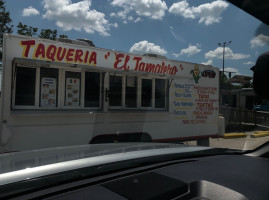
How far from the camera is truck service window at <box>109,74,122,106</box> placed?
5633 millimetres

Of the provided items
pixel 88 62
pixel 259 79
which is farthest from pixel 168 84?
pixel 259 79

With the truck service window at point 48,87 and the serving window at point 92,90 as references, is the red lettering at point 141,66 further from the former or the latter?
the truck service window at point 48,87

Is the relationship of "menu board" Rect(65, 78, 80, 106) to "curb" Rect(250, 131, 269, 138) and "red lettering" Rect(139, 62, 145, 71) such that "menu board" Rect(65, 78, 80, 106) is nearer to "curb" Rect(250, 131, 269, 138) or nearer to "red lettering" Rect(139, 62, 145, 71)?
"red lettering" Rect(139, 62, 145, 71)

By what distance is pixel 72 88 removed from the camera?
5.23 m

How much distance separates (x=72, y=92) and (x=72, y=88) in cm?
8

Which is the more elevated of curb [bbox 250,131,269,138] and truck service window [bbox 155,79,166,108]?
truck service window [bbox 155,79,166,108]

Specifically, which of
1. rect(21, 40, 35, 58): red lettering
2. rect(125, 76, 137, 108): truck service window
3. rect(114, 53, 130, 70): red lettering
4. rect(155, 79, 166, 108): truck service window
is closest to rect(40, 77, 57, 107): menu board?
rect(21, 40, 35, 58): red lettering

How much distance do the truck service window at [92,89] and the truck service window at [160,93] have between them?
1.47m

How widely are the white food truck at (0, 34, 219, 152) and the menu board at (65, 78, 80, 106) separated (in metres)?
0.02

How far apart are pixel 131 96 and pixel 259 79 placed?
4642 mm

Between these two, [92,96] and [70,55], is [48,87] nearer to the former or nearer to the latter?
[70,55]

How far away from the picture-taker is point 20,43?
4582 millimetres

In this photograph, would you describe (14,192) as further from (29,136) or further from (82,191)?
(29,136)

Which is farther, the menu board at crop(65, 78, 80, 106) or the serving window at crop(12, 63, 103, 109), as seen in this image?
the menu board at crop(65, 78, 80, 106)
